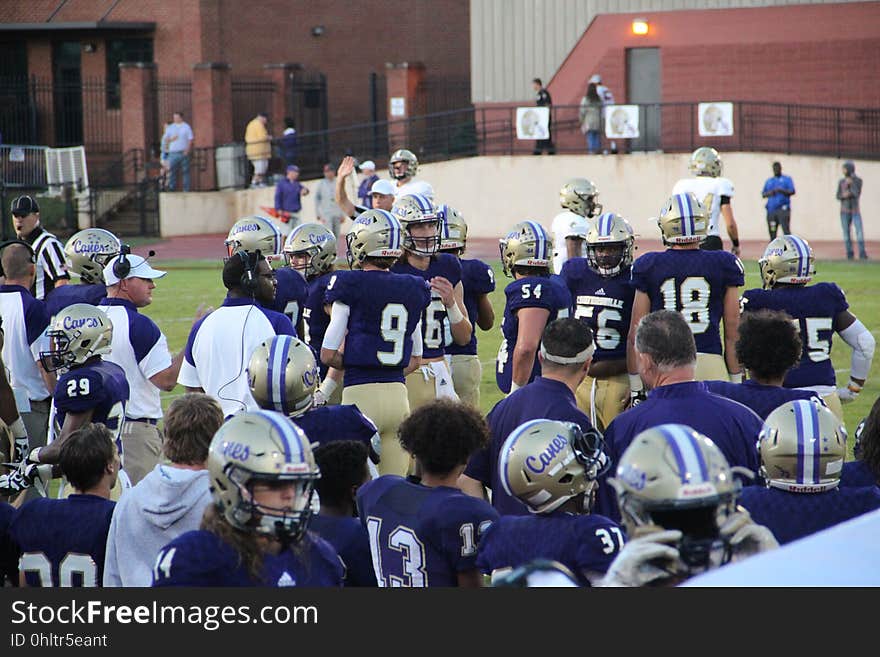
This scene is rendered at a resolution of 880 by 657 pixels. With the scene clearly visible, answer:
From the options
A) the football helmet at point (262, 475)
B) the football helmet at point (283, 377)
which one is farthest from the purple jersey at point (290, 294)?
the football helmet at point (262, 475)

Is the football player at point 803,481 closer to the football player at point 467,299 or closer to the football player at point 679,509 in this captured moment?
the football player at point 679,509

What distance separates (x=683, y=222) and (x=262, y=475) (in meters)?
5.22

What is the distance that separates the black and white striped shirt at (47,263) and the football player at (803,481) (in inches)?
246

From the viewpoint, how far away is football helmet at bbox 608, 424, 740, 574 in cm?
354

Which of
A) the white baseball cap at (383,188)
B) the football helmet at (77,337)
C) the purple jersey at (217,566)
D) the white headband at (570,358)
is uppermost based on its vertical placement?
the white baseball cap at (383,188)

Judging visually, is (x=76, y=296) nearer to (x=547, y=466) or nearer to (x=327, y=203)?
(x=547, y=466)

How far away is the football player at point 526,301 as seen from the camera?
26.5 ft

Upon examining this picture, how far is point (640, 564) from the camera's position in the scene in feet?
11.2

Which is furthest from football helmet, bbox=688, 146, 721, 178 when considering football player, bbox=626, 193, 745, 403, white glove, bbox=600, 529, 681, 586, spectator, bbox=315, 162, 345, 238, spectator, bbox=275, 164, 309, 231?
spectator, bbox=275, 164, 309, 231

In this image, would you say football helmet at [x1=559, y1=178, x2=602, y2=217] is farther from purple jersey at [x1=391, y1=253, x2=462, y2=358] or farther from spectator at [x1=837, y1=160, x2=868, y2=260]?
spectator at [x1=837, y1=160, x2=868, y2=260]

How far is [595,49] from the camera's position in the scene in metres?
33.5

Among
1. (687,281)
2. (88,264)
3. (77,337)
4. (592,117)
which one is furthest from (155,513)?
(592,117)

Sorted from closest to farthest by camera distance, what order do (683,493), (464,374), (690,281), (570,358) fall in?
(683,493) → (570,358) → (690,281) → (464,374)

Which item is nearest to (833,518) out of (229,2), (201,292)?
(201,292)
